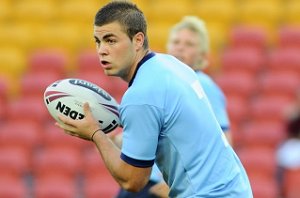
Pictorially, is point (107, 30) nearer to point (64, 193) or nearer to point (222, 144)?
point (222, 144)

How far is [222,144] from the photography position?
4.72 m

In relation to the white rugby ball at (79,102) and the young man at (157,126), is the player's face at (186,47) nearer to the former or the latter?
the white rugby ball at (79,102)

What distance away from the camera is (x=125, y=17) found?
186 inches

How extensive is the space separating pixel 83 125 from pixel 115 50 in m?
0.42

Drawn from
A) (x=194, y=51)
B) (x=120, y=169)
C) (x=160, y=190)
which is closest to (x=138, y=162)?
(x=120, y=169)

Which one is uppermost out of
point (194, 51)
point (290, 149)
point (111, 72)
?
point (111, 72)

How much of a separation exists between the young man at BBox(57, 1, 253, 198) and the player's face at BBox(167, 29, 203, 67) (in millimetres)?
1374

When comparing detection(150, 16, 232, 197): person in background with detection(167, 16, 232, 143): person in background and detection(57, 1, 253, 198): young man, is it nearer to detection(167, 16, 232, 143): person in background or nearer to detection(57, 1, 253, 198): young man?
detection(167, 16, 232, 143): person in background

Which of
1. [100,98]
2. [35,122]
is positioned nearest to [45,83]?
[35,122]

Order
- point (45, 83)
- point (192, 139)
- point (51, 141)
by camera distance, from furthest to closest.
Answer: point (45, 83), point (51, 141), point (192, 139)

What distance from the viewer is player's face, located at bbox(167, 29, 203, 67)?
6.18m

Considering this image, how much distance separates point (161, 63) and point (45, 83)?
22.3 feet

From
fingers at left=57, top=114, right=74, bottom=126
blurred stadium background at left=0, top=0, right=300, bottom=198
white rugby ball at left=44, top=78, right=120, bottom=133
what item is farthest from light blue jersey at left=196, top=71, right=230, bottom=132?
blurred stadium background at left=0, top=0, right=300, bottom=198

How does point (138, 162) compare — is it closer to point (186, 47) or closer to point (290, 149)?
point (186, 47)
